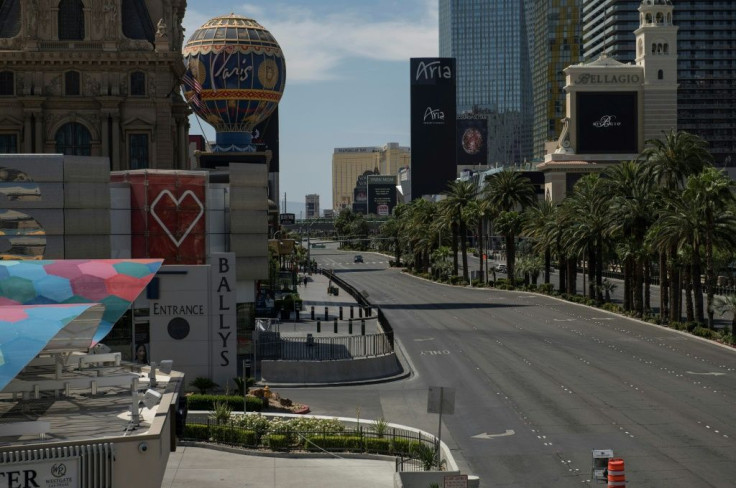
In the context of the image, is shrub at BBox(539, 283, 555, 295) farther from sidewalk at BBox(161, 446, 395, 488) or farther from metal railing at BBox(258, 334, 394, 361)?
sidewalk at BBox(161, 446, 395, 488)

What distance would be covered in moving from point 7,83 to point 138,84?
356 inches

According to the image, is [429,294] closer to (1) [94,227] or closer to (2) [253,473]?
(1) [94,227]

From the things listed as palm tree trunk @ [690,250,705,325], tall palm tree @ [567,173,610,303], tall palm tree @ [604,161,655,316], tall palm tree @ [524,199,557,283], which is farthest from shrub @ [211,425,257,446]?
tall palm tree @ [524,199,557,283]

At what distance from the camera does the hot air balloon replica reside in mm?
119125

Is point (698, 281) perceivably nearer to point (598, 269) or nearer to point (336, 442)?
point (598, 269)

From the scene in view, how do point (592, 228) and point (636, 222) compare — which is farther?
point (592, 228)

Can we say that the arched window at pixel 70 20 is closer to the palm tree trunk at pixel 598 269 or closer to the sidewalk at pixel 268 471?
the palm tree trunk at pixel 598 269

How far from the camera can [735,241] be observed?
6906 cm

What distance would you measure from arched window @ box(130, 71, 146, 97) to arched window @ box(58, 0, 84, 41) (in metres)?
4.51

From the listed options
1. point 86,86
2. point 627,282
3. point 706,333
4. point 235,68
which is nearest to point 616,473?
point 706,333

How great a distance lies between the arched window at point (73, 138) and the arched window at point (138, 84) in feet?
14.4

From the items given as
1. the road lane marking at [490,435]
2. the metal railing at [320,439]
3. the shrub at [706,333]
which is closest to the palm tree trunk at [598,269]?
the shrub at [706,333]

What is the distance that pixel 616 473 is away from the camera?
29.7 m

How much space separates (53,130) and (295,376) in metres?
38.5
